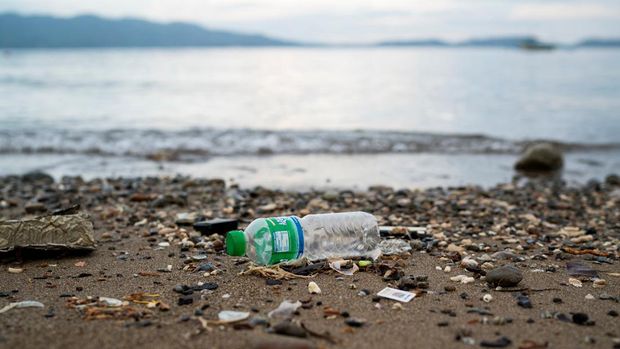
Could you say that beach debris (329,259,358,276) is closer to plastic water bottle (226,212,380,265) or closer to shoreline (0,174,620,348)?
shoreline (0,174,620,348)

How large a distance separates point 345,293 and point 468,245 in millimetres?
1832

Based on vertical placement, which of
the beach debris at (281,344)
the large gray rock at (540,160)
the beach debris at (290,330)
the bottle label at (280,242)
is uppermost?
the bottle label at (280,242)

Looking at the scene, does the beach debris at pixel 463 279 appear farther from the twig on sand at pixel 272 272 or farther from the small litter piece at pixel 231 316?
the small litter piece at pixel 231 316

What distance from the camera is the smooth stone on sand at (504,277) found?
161 inches

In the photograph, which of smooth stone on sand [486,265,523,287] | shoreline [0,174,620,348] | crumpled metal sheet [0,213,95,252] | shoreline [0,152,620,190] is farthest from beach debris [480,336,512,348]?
shoreline [0,152,620,190]

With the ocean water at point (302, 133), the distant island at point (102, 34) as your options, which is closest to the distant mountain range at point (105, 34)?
the distant island at point (102, 34)

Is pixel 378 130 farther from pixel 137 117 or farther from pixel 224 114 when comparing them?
pixel 137 117

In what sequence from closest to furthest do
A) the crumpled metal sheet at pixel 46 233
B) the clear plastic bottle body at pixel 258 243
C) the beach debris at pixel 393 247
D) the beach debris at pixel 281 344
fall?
the beach debris at pixel 281 344 → the clear plastic bottle body at pixel 258 243 → the crumpled metal sheet at pixel 46 233 → the beach debris at pixel 393 247

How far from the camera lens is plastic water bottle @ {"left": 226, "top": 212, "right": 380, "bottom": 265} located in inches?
168

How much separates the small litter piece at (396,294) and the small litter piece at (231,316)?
943mm

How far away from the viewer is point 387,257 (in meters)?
4.82

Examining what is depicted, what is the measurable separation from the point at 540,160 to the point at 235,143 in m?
7.80

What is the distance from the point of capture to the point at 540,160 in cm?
1306

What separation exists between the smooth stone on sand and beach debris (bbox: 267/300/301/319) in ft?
4.74
